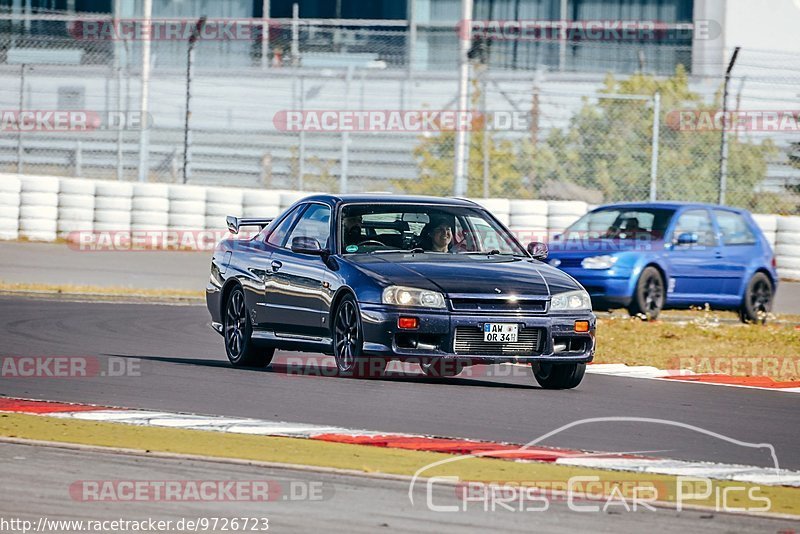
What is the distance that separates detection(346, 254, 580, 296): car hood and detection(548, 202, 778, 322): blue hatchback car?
6.29m

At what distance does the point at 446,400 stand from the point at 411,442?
1.95m

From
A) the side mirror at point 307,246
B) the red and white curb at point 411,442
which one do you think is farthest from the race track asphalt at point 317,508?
the side mirror at point 307,246

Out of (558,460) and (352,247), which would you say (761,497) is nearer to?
(558,460)

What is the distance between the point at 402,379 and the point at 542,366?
989mm

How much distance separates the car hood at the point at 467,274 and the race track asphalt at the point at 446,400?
71cm

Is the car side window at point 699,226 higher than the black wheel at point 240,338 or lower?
higher

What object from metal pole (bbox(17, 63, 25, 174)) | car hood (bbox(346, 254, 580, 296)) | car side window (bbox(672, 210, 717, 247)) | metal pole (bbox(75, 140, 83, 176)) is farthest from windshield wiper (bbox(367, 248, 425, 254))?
metal pole (bbox(75, 140, 83, 176))

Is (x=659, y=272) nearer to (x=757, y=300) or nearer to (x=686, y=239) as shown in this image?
(x=686, y=239)

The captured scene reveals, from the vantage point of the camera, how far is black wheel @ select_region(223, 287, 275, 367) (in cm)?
1225

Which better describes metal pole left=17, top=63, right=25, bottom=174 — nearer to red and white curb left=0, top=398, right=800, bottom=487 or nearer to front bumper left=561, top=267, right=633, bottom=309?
front bumper left=561, top=267, right=633, bottom=309

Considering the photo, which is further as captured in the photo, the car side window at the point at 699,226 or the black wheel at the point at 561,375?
the car side window at the point at 699,226

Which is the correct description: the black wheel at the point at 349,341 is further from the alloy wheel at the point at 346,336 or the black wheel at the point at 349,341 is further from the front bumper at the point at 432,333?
the front bumper at the point at 432,333

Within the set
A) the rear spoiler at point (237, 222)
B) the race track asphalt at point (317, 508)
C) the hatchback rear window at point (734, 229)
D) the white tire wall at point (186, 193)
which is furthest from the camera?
the white tire wall at point (186, 193)

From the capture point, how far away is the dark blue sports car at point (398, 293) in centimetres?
1063
